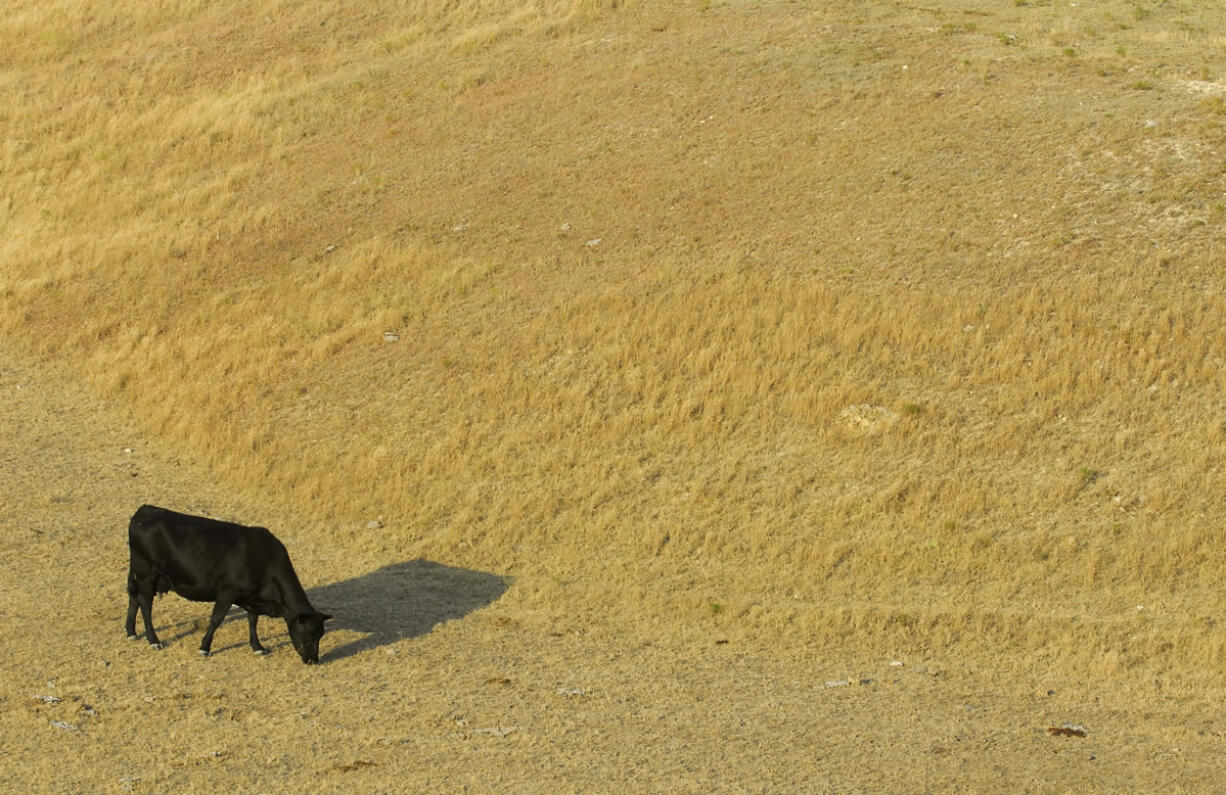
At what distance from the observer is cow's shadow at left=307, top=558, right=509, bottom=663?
1786cm

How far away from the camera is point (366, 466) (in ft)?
76.9

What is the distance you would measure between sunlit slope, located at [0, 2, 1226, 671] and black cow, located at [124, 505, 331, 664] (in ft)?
14.4

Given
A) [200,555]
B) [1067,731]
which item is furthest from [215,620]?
[1067,731]

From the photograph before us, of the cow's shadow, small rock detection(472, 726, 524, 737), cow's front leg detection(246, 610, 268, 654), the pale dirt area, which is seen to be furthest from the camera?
the cow's shadow

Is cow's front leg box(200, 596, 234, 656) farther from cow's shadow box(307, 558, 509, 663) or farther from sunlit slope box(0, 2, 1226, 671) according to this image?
sunlit slope box(0, 2, 1226, 671)

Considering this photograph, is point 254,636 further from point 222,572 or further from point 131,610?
point 131,610

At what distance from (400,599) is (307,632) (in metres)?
3.03

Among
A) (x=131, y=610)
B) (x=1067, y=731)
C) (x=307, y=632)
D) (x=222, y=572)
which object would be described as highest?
(x=222, y=572)

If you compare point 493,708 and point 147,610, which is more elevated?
point 147,610

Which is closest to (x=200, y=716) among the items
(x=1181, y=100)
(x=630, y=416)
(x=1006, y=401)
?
(x=630, y=416)

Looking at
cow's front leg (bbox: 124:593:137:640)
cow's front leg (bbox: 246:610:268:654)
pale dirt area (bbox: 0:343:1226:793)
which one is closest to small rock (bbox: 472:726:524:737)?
pale dirt area (bbox: 0:343:1226:793)

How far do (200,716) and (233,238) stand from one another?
65.4 ft

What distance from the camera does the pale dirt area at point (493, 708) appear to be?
45.0ft

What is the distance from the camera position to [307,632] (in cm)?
1639
